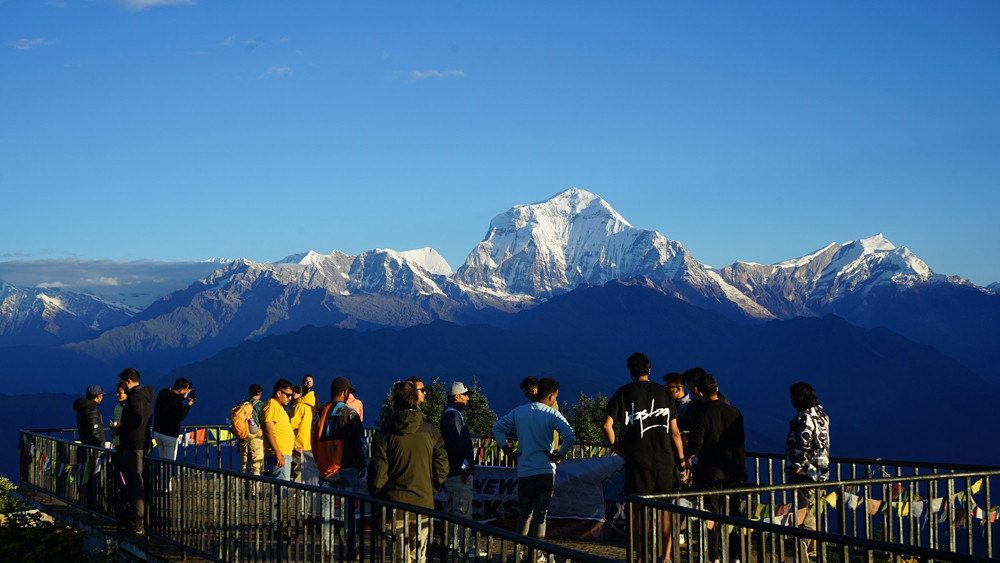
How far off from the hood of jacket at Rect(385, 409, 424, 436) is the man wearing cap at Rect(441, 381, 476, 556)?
5.15 feet

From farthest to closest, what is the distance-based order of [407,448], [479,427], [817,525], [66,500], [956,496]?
[479,427] → [66,500] → [956,496] → [817,525] → [407,448]

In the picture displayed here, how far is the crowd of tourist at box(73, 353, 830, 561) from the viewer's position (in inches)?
314

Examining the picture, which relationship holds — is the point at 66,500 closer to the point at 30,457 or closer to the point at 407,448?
the point at 30,457

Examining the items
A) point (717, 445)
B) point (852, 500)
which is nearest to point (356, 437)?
point (717, 445)

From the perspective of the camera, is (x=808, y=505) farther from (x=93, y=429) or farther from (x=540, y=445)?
(x=93, y=429)

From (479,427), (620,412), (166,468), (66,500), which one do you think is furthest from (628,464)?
(479,427)

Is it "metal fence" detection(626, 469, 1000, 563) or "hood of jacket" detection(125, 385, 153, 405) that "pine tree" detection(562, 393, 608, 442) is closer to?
"hood of jacket" detection(125, 385, 153, 405)

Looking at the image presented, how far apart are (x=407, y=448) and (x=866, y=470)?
6.24 metres

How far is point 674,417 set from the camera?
8.95 meters

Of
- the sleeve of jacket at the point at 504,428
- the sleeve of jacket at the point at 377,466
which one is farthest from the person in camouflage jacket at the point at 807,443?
the sleeve of jacket at the point at 377,466

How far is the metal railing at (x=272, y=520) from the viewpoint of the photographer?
6.77m

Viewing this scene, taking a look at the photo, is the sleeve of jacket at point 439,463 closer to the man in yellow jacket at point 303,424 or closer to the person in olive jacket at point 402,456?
the person in olive jacket at point 402,456

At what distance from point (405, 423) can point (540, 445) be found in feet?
6.31

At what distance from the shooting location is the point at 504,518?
1218 centimetres
